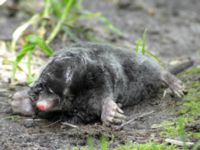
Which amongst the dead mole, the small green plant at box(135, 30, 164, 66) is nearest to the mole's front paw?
the dead mole

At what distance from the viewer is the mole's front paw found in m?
3.08

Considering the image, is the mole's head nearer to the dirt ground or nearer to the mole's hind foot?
the dirt ground

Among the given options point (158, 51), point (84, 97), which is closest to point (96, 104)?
point (84, 97)

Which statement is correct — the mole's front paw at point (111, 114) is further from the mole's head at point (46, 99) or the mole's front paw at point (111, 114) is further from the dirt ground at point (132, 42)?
the mole's head at point (46, 99)

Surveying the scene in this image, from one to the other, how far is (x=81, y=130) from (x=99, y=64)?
1.71 feet

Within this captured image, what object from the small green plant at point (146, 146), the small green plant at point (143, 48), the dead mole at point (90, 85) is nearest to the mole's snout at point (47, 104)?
the dead mole at point (90, 85)

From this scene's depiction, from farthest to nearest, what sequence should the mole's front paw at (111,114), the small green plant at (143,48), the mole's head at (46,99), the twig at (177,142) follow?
the small green plant at (143,48)
the mole's front paw at (111,114)
the mole's head at (46,99)
the twig at (177,142)

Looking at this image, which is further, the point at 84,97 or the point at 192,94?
the point at 192,94

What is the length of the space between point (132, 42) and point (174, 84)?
2.40 meters

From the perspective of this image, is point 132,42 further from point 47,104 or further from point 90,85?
point 47,104

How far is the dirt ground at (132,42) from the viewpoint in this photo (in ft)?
9.39

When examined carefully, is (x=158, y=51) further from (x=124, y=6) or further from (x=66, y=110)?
(x=66, y=110)

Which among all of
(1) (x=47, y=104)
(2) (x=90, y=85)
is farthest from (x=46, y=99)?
(2) (x=90, y=85)

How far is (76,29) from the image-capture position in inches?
212
